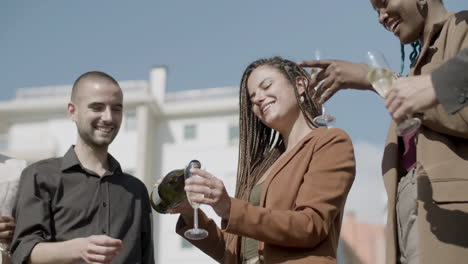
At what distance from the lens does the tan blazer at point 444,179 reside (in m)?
2.77

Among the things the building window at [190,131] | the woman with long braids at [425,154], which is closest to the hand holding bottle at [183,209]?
the woman with long braids at [425,154]

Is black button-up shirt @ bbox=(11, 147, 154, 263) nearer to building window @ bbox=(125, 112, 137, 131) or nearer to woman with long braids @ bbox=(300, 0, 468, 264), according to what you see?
woman with long braids @ bbox=(300, 0, 468, 264)

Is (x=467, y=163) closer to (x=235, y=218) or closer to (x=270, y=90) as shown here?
(x=235, y=218)

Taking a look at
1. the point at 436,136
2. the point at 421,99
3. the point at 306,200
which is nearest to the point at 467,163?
the point at 436,136

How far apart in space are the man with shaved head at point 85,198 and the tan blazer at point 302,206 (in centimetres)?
84

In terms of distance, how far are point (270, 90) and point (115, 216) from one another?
123 cm

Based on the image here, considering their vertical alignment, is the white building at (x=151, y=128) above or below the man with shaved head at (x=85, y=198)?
below

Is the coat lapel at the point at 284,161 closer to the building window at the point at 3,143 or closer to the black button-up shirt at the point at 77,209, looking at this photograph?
the black button-up shirt at the point at 77,209

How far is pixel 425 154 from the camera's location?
2.94 metres

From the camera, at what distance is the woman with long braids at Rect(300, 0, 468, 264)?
2777 mm

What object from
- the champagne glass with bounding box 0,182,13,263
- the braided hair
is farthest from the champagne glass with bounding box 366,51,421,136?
the champagne glass with bounding box 0,182,13,263

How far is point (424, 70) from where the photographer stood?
3.14 meters

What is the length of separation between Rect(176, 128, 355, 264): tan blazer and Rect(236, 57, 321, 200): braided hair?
40 cm

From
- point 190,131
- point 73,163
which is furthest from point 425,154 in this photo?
point 190,131
